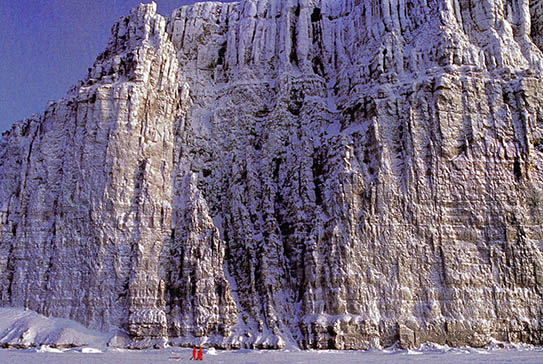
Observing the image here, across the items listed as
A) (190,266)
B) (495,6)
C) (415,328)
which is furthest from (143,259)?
(495,6)

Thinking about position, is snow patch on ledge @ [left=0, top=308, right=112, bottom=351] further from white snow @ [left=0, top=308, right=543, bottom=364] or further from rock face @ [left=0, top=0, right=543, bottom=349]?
rock face @ [left=0, top=0, right=543, bottom=349]

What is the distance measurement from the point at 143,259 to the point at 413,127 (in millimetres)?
22616

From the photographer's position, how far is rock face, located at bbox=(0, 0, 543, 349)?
38875 millimetres

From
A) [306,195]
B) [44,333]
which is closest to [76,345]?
[44,333]

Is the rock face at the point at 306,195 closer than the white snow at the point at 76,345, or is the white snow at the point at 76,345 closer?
the white snow at the point at 76,345

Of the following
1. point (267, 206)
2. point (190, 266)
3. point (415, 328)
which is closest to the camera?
point (415, 328)

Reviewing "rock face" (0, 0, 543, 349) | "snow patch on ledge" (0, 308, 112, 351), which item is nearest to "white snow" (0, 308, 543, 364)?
"snow patch on ledge" (0, 308, 112, 351)

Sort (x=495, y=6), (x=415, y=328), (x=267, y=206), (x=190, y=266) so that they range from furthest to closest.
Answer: (x=495, y=6) < (x=267, y=206) < (x=190, y=266) < (x=415, y=328)

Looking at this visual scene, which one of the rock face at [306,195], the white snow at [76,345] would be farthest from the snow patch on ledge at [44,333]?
the rock face at [306,195]

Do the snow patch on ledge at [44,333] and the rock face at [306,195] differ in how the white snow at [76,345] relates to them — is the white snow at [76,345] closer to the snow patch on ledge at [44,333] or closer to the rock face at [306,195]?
the snow patch on ledge at [44,333]

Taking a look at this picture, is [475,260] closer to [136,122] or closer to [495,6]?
[495,6]

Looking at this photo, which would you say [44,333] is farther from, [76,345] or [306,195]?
[306,195]

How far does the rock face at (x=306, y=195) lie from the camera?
3888 centimetres

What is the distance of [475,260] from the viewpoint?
39344 millimetres
